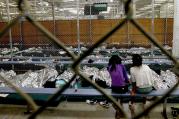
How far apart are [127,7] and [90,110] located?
230 inches

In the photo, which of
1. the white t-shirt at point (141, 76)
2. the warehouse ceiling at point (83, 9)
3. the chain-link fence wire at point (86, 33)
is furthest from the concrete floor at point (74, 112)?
the chain-link fence wire at point (86, 33)

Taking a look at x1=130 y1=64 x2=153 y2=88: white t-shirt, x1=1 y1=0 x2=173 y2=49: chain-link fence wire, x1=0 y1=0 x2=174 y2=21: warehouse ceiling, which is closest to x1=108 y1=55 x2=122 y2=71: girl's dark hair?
x1=130 y1=64 x2=153 y2=88: white t-shirt

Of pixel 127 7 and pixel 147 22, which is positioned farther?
pixel 147 22

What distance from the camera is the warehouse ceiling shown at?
10.0 meters

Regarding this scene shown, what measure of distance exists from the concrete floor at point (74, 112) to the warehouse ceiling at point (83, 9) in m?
3.88

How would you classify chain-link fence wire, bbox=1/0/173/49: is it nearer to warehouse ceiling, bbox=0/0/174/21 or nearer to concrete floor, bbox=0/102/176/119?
warehouse ceiling, bbox=0/0/174/21

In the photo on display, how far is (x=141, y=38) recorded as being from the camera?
11.8 meters

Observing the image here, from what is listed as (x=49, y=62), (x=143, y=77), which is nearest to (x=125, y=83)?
(x=143, y=77)

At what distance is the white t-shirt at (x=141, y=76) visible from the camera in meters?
5.32

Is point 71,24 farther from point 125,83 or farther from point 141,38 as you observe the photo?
point 125,83

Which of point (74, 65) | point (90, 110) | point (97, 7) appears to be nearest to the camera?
point (74, 65)

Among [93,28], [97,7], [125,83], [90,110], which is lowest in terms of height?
[90,110]

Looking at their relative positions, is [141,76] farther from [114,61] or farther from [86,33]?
[86,33]

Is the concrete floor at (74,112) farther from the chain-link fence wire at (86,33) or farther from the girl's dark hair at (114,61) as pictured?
the chain-link fence wire at (86,33)
